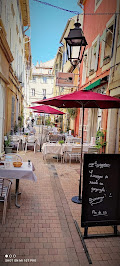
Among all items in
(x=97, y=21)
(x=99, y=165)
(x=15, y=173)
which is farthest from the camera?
(x=97, y=21)

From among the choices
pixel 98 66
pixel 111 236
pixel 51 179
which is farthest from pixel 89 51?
pixel 111 236

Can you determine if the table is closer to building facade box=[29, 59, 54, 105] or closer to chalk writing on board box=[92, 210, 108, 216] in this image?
chalk writing on board box=[92, 210, 108, 216]

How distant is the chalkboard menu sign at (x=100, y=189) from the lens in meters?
3.02

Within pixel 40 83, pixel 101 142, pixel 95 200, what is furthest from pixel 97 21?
pixel 40 83

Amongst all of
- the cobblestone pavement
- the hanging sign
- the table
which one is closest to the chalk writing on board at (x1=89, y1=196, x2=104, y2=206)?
the cobblestone pavement

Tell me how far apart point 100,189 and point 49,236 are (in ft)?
Answer: 3.70

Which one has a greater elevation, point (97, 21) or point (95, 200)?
point (97, 21)

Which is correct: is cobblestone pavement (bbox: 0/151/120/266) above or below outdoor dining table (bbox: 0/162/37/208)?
below

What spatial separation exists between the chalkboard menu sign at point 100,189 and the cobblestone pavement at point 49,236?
1.15ft

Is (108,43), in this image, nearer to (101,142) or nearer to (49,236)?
(101,142)

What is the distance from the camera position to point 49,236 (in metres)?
3.12

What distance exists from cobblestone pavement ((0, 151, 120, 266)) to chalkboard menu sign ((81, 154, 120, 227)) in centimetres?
35

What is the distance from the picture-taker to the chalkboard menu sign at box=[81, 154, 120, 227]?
3021mm

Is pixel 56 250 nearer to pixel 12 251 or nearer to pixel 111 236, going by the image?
pixel 12 251
